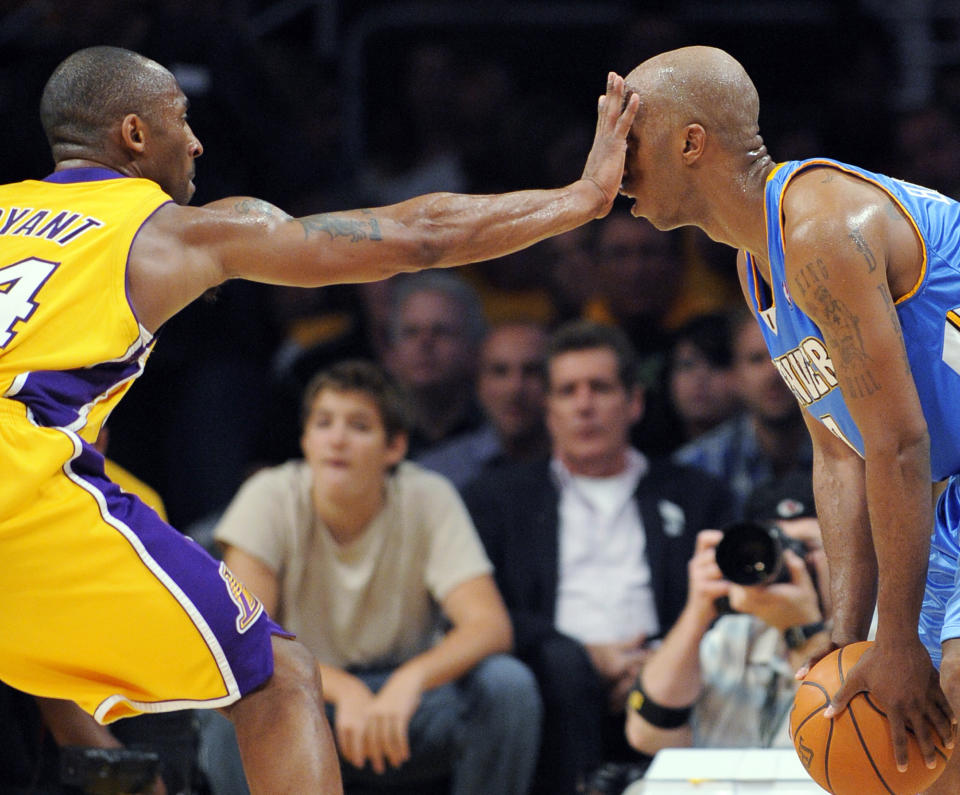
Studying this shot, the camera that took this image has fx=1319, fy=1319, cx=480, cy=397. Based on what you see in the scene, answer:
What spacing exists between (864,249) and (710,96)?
0.63 metres

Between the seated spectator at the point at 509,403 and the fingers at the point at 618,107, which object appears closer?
the fingers at the point at 618,107

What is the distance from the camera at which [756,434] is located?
541cm

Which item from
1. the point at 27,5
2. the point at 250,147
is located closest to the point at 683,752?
the point at 250,147

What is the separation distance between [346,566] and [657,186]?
2.22 metres

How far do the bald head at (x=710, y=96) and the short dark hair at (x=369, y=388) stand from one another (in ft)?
6.79

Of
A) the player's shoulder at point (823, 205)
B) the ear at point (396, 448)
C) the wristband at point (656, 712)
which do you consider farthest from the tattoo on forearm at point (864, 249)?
the ear at point (396, 448)

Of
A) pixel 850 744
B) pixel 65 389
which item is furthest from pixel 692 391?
pixel 65 389

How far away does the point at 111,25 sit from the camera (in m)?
5.63

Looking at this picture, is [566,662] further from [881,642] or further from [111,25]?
[111,25]

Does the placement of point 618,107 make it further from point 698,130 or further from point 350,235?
point 350,235

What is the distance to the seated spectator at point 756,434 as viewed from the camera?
5.31 meters

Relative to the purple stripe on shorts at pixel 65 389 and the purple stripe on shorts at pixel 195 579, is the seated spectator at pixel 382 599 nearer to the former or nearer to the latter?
the purple stripe on shorts at pixel 195 579

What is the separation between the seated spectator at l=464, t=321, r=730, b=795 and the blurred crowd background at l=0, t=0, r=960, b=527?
72 cm

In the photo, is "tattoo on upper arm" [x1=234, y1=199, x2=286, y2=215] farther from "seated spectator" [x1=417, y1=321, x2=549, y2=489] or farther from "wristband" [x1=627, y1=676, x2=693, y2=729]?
"seated spectator" [x1=417, y1=321, x2=549, y2=489]
